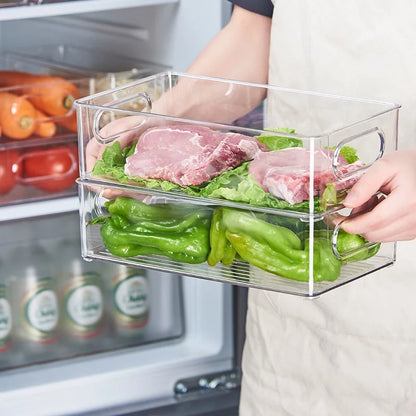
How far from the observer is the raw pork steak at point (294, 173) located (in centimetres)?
84

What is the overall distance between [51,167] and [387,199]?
98 cm

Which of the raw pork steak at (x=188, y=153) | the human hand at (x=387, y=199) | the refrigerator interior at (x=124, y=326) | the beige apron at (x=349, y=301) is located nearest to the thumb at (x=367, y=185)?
the human hand at (x=387, y=199)

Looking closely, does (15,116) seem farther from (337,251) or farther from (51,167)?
(337,251)

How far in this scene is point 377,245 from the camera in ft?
3.12

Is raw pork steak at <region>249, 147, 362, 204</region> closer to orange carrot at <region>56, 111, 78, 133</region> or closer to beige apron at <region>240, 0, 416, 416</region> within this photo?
beige apron at <region>240, 0, 416, 416</region>

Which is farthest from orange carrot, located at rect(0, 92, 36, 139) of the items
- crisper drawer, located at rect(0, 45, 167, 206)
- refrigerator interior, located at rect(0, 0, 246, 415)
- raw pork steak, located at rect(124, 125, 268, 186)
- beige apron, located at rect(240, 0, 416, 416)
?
raw pork steak, located at rect(124, 125, 268, 186)

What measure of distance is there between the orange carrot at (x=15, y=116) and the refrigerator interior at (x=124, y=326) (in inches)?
5.4

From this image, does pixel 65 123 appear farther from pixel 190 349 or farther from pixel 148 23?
pixel 190 349

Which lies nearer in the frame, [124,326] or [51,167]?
[51,167]

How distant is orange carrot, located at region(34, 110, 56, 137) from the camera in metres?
1.70

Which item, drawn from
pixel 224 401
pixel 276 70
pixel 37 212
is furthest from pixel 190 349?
pixel 276 70

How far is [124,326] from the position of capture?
1.93 meters

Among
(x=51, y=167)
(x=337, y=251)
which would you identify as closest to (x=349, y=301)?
(x=337, y=251)

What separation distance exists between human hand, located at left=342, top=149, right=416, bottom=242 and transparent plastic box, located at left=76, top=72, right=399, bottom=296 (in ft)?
0.06
